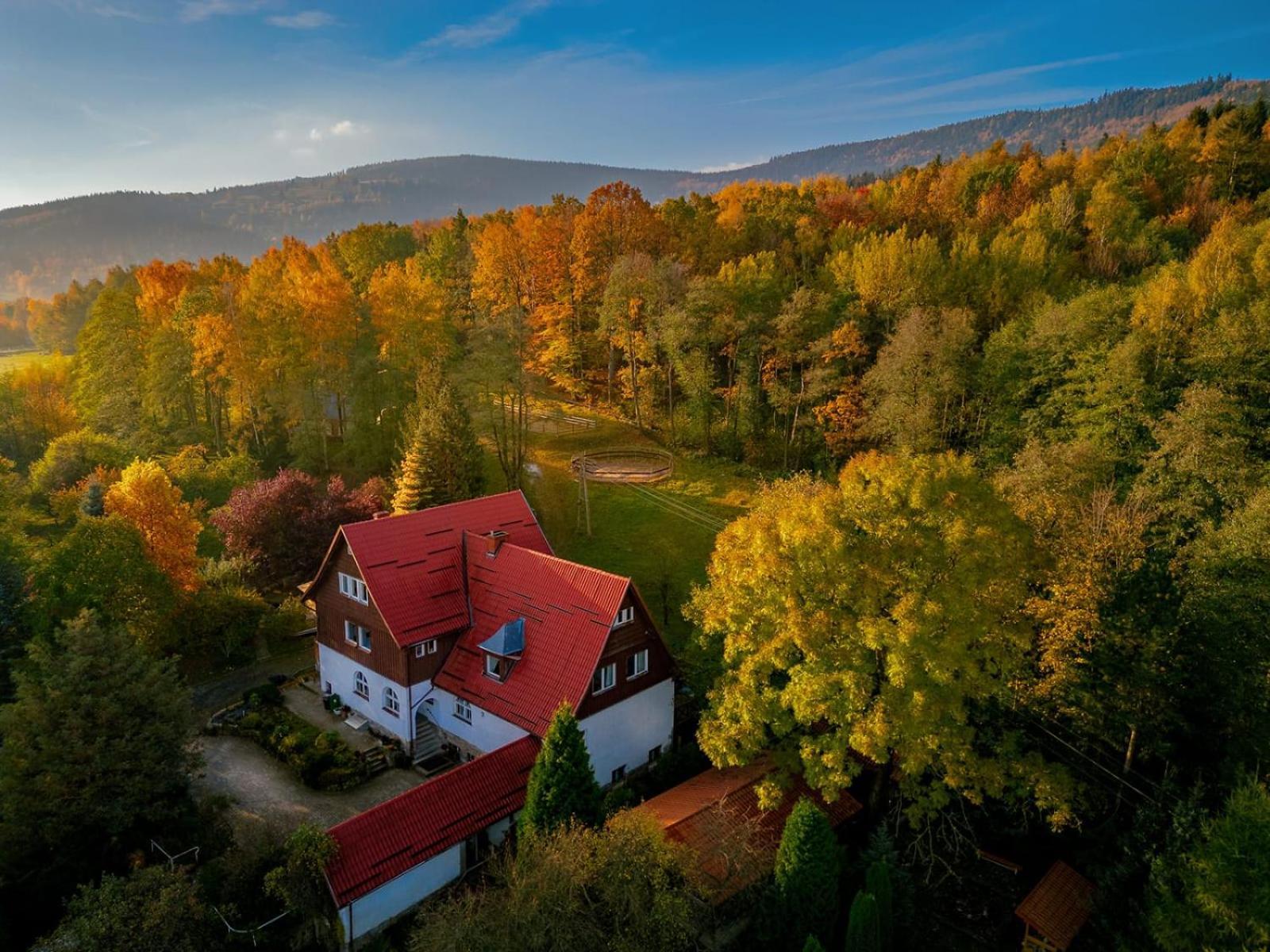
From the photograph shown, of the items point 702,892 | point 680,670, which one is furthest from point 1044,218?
point 702,892

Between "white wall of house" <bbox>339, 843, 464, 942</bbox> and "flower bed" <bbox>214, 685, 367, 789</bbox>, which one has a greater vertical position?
"white wall of house" <bbox>339, 843, 464, 942</bbox>

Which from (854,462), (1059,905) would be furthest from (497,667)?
(1059,905)

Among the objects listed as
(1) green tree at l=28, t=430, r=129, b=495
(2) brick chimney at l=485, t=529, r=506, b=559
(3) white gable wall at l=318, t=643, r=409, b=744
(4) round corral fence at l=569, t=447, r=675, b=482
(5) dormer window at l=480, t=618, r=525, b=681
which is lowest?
(3) white gable wall at l=318, t=643, r=409, b=744

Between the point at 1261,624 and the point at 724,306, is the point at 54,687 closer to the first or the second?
the point at 1261,624

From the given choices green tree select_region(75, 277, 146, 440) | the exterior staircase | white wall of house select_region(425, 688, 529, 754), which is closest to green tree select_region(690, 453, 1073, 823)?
white wall of house select_region(425, 688, 529, 754)

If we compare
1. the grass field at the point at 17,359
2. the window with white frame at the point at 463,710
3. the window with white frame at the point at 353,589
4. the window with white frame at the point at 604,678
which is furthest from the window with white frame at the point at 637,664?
the grass field at the point at 17,359

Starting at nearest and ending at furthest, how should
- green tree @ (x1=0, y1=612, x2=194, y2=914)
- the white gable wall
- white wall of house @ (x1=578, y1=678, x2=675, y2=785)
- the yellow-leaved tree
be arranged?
green tree @ (x1=0, y1=612, x2=194, y2=914) → white wall of house @ (x1=578, y1=678, x2=675, y2=785) → the white gable wall → the yellow-leaved tree

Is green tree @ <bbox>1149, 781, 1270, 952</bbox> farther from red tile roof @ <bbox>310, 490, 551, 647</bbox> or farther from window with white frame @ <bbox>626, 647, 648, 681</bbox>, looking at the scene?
red tile roof @ <bbox>310, 490, 551, 647</bbox>
